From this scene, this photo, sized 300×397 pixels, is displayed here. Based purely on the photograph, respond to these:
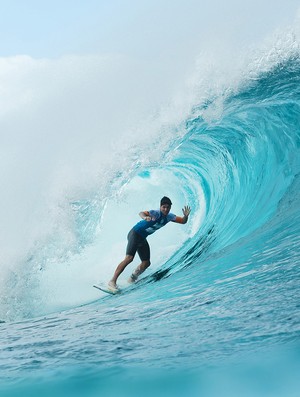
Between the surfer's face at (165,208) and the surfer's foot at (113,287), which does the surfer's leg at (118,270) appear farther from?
the surfer's face at (165,208)

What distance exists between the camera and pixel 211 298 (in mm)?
4191

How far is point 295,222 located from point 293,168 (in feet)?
6.17

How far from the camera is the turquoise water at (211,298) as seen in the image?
2639 mm

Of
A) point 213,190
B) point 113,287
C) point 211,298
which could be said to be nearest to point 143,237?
point 113,287

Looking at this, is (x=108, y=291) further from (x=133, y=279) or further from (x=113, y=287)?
(x=133, y=279)

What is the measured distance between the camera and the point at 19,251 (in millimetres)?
8430

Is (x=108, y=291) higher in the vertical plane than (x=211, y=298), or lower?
higher

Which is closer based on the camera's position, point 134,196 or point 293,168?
point 293,168

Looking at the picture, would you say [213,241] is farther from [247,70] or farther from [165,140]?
[247,70]

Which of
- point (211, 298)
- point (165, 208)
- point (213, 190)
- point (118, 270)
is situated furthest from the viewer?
point (213, 190)

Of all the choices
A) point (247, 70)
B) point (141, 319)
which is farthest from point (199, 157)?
point (141, 319)

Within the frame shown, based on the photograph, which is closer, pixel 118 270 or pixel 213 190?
pixel 118 270

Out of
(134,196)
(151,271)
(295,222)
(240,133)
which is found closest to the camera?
(295,222)

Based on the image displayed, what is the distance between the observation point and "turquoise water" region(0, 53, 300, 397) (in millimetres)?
2639
